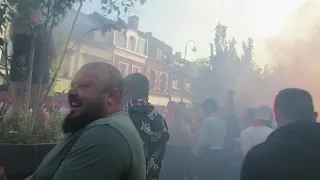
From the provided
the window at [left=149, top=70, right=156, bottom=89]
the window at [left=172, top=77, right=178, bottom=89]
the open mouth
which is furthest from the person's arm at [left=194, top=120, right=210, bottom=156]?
the window at [left=172, top=77, right=178, bottom=89]

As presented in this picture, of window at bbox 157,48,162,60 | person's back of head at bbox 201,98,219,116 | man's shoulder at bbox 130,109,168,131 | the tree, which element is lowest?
man's shoulder at bbox 130,109,168,131

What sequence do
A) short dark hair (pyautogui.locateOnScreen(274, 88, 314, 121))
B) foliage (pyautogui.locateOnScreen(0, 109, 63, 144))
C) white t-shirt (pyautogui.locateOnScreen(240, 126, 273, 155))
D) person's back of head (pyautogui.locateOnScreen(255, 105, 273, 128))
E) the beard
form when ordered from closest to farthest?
1. the beard
2. foliage (pyautogui.locateOnScreen(0, 109, 63, 144))
3. short dark hair (pyautogui.locateOnScreen(274, 88, 314, 121))
4. white t-shirt (pyautogui.locateOnScreen(240, 126, 273, 155))
5. person's back of head (pyautogui.locateOnScreen(255, 105, 273, 128))

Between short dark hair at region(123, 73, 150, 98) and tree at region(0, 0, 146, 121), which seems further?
short dark hair at region(123, 73, 150, 98)

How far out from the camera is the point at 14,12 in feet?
7.86

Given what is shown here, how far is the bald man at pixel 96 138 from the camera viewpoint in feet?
4.19

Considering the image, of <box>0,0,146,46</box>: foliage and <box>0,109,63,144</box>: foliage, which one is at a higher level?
<box>0,0,146,46</box>: foliage

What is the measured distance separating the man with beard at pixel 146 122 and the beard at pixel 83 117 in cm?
130

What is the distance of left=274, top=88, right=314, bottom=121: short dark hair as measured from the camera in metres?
2.46

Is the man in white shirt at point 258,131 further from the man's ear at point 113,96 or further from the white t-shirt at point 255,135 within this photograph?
the man's ear at point 113,96

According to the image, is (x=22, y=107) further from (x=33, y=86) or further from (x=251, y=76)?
(x=251, y=76)

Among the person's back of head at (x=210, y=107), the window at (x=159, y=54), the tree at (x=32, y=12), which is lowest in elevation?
the person's back of head at (x=210, y=107)

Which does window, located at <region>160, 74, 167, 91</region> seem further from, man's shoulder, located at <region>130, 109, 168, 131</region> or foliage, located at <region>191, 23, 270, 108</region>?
man's shoulder, located at <region>130, 109, 168, 131</region>

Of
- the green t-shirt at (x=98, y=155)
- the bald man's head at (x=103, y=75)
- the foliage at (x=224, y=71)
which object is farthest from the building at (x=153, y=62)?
the green t-shirt at (x=98, y=155)

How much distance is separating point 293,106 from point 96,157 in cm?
169
